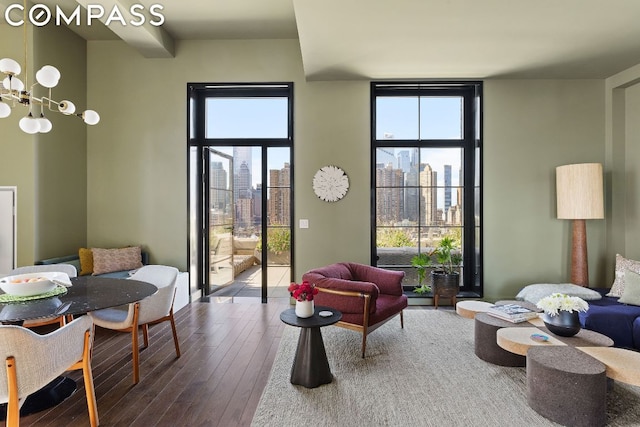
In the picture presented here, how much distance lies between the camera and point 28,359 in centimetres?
171

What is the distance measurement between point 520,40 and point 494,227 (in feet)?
7.57

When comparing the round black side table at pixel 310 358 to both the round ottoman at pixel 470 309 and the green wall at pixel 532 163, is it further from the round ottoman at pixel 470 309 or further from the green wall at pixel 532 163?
the green wall at pixel 532 163

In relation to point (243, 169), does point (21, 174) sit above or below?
below

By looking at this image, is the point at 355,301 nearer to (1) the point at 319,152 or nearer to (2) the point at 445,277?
(2) the point at 445,277

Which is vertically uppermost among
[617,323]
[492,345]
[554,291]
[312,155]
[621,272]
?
[312,155]

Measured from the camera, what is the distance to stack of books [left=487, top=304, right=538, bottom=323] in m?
3.07

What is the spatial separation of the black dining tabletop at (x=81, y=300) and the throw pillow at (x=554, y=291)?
12.9 ft

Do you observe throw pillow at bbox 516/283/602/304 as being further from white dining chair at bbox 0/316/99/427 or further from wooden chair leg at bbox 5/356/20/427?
wooden chair leg at bbox 5/356/20/427

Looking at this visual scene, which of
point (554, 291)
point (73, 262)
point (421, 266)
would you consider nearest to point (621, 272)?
point (554, 291)

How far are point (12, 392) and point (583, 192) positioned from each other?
5323 millimetres

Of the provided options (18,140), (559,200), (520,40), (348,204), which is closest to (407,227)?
(348,204)

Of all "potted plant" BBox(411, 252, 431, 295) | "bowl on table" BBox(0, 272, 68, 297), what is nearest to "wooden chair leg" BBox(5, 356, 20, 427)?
"bowl on table" BBox(0, 272, 68, 297)

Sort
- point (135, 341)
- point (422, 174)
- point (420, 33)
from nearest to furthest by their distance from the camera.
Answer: point (135, 341), point (420, 33), point (422, 174)

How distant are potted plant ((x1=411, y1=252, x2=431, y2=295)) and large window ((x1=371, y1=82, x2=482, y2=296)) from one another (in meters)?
0.23
